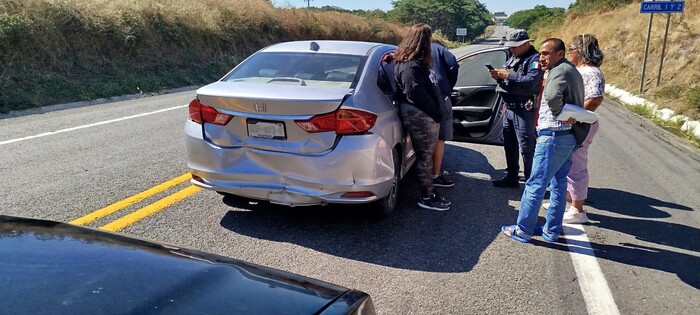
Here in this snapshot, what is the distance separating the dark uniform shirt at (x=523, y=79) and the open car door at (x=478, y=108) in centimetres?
77

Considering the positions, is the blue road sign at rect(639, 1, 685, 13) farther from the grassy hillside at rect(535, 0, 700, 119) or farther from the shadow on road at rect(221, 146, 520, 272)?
the shadow on road at rect(221, 146, 520, 272)

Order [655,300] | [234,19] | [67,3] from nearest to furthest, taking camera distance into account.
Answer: [655,300] < [67,3] < [234,19]

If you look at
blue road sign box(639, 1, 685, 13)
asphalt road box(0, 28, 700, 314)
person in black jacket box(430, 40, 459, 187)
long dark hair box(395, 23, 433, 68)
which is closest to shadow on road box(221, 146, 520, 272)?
asphalt road box(0, 28, 700, 314)

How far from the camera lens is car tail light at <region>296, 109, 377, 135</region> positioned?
11.9 ft

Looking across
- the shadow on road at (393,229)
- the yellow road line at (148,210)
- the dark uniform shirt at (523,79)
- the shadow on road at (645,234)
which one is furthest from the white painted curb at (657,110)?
the yellow road line at (148,210)

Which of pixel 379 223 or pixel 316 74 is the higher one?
pixel 316 74

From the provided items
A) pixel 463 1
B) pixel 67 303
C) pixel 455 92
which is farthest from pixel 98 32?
pixel 463 1

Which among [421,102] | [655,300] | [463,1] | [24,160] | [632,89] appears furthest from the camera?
[463,1]

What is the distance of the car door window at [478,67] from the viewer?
19.9 feet

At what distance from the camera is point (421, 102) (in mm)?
4242

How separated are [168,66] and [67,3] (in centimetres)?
333

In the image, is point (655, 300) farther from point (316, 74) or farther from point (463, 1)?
point (463, 1)

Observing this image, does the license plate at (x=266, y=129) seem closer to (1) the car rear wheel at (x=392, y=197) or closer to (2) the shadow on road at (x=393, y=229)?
(2) the shadow on road at (x=393, y=229)

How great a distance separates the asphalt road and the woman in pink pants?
0.83ft
